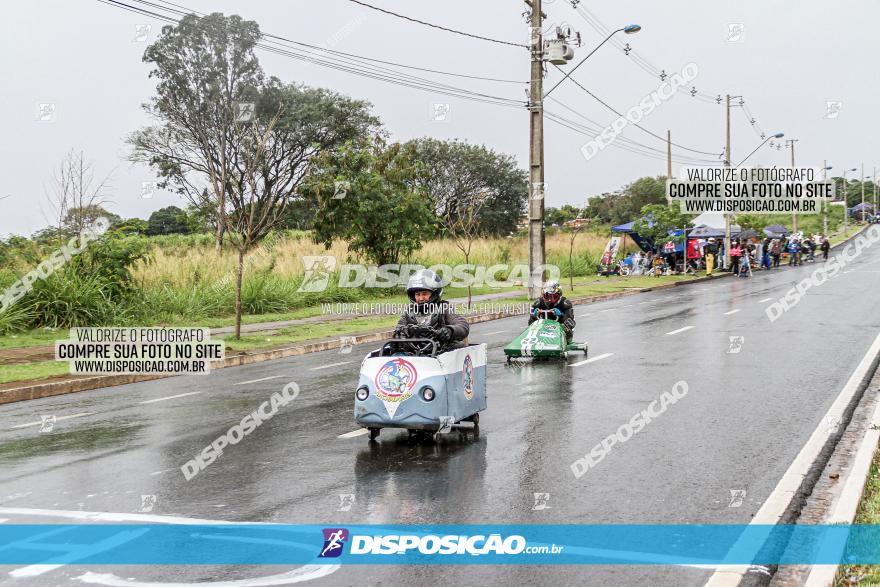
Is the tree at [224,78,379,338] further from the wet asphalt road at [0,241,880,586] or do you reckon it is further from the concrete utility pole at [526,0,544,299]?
the wet asphalt road at [0,241,880,586]

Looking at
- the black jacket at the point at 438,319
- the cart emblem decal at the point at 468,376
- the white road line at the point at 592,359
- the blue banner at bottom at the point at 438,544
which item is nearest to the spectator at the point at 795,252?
the white road line at the point at 592,359

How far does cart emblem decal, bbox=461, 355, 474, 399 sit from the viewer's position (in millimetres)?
9008

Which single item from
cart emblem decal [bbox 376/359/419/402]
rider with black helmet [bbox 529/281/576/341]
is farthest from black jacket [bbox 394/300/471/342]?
rider with black helmet [bbox 529/281/576/341]

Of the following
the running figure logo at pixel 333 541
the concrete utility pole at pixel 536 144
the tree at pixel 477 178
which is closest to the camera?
the running figure logo at pixel 333 541

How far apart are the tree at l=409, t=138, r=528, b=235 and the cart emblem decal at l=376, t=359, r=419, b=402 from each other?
6193 centimetres

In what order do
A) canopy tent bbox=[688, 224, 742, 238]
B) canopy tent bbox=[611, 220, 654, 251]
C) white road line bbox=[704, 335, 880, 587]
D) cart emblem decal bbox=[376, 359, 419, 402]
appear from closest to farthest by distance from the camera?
1. white road line bbox=[704, 335, 880, 587]
2. cart emblem decal bbox=[376, 359, 419, 402]
3. canopy tent bbox=[611, 220, 654, 251]
4. canopy tent bbox=[688, 224, 742, 238]

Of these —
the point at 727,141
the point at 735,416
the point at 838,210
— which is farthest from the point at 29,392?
the point at 838,210

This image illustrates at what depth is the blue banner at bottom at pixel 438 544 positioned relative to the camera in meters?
5.27

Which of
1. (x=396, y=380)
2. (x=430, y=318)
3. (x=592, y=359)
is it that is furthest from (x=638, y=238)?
(x=396, y=380)

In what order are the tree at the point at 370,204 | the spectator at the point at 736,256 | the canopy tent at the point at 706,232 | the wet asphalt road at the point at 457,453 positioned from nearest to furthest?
the wet asphalt road at the point at 457,453
the tree at the point at 370,204
the spectator at the point at 736,256
the canopy tent at the point at 706,232

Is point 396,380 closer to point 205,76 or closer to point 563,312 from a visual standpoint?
point 563,312

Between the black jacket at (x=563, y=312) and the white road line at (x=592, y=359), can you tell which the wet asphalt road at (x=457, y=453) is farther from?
the black jacket at (x=563, y=312)

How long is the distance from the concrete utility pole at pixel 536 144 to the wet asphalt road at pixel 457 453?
39.7ft

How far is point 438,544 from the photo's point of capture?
18.3 feet
